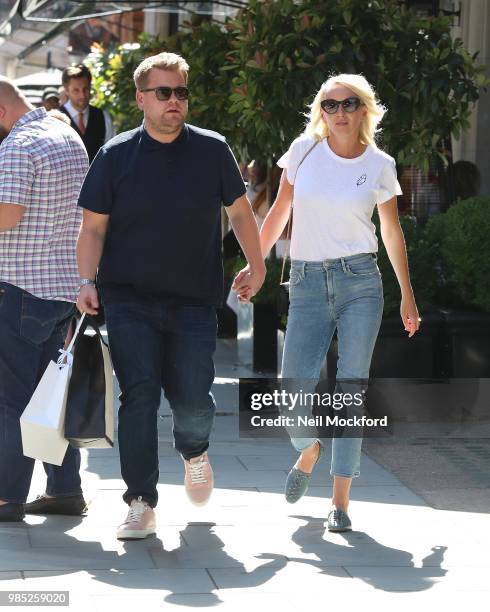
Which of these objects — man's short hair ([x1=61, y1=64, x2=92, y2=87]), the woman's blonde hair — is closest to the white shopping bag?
the woman's blonde hair

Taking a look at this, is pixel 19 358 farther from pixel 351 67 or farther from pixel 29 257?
pixel 351 67

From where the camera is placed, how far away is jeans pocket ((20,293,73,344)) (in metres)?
5.84

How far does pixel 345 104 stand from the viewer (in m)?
5.83

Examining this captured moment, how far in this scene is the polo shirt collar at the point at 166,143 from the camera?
220 inches

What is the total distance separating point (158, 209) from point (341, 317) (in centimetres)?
95

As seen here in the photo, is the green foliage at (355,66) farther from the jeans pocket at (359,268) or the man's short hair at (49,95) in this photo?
the man's short hair at (49,95)

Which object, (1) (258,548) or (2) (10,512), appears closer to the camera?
(1) (258,548)

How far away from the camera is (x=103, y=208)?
18.2 ft

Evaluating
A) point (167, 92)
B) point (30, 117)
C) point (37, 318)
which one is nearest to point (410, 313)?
point (167, 92)

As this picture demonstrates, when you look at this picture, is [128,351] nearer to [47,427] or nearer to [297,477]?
[47,427]

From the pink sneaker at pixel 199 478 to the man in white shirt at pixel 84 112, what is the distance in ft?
16.8

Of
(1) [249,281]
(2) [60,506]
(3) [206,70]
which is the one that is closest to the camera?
(1) [249,281]

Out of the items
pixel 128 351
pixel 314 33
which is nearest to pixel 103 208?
pixel 128 351

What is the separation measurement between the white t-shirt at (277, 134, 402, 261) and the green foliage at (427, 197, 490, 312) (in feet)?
9.79
